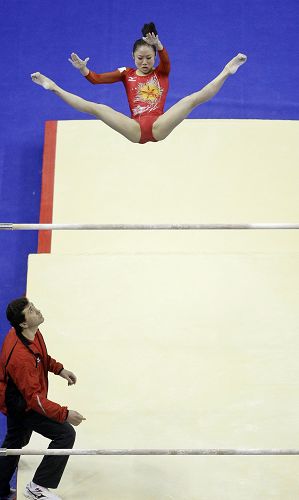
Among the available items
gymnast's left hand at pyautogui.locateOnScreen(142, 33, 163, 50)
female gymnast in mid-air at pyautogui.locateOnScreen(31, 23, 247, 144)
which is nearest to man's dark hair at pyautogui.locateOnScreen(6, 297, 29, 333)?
female gymnast in mid-air at pyautogui.locateOnScreen(31, 23, 247, 144)

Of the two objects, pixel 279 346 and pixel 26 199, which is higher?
pixel 26 199

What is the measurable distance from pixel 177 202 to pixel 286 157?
948mm

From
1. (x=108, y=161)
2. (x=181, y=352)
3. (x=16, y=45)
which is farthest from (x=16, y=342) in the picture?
(x=16, y=45)

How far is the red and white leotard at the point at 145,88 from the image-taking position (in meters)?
4.20

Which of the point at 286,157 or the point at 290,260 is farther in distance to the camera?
the point at 286,157

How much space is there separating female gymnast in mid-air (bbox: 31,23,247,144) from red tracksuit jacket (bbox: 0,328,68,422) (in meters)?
1.34

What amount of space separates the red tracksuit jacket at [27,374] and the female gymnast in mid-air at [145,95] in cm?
134

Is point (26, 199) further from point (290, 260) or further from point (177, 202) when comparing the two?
point (290, 260)

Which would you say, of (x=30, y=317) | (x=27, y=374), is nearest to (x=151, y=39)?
(x=30, y=317)

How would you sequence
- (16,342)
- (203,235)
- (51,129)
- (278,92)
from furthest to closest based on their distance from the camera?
(278,92) → (51,129) → (203,235) → (16,342)

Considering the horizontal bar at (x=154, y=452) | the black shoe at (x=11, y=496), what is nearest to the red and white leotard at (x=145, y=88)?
the horizontal bar at (x=154, y=452)

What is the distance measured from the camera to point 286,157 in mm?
5680

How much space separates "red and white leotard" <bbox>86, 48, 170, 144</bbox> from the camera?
4.20 metres

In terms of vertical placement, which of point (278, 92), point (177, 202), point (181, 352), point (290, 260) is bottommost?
point (181, 352)
